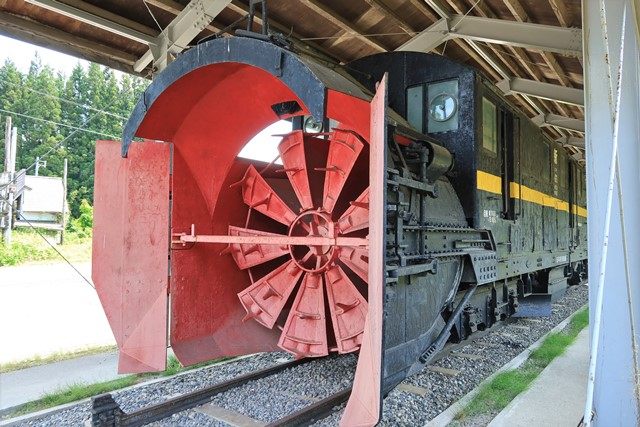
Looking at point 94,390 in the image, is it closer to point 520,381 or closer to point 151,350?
point 151,350

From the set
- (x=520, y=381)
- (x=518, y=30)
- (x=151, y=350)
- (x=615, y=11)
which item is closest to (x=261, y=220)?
(x=151, y=350)

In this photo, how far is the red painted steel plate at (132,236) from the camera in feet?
13.6

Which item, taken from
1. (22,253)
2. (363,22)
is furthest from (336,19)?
(22,253)

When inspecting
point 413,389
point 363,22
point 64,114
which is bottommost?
point 413,389

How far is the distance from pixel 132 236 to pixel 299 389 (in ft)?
6.95

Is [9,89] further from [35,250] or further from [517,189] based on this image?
[517,189]

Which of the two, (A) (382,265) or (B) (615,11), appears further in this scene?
(B) (615,11)

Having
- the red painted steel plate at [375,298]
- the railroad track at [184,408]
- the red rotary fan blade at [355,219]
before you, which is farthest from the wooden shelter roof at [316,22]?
the railroad track at [184,408]

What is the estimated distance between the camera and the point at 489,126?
5.43m

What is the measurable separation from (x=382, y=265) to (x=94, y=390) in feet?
10.8

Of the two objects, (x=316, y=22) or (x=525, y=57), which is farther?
(x=525, y=57)

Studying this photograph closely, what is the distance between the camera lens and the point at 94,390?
14.1ft

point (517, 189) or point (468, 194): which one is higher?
point (517, 189)

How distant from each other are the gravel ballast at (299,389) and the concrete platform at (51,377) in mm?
661
